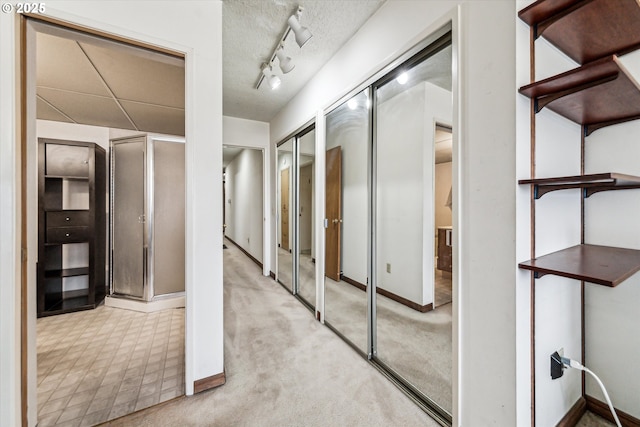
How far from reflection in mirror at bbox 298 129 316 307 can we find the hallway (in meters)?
0.73

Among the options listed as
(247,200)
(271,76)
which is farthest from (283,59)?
(247,200)

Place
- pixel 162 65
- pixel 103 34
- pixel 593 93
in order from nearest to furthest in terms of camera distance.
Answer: pixel 593 93
pixel 103 34
pixel 162 65

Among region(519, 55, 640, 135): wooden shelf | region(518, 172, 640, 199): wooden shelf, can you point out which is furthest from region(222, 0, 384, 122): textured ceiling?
region(518, 172, 640, 199): wooden shelf

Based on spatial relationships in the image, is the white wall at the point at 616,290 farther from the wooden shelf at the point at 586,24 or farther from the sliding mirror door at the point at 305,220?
the sliding mirror door at the point at 305,220

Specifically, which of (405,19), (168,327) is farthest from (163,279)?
(405,19)

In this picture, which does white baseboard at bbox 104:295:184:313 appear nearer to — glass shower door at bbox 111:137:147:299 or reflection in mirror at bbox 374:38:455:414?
glass shower door at bbox 111:137:147:299

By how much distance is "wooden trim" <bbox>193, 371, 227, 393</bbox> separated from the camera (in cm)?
158

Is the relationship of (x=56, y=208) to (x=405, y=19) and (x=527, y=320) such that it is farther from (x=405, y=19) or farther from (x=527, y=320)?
(x=527, y=320)

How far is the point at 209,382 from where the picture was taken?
1620 millimetres

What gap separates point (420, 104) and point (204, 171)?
1795mm

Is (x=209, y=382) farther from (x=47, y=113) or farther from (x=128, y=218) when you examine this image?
(x=47, y=113)

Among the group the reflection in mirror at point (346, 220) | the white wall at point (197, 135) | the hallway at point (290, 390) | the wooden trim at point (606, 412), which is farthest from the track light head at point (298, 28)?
the wooden trim at point (606, 412)

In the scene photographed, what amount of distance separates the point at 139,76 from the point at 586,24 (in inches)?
115

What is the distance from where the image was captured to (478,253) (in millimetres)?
1151
